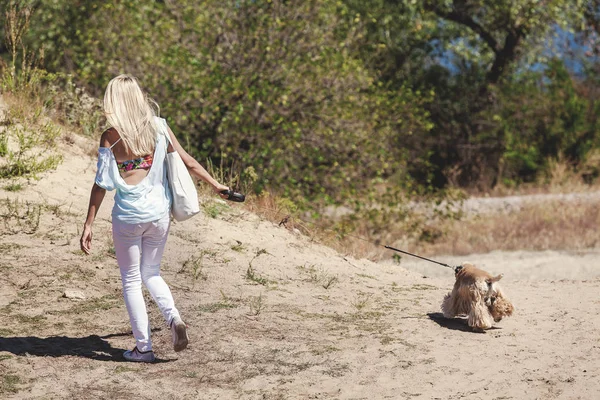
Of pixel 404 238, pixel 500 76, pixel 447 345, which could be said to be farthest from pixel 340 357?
pixel 500 76

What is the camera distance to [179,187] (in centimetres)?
543

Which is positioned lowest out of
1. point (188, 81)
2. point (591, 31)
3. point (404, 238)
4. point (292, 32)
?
point (404, 238)

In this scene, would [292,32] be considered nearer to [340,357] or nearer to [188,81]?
[188,81]

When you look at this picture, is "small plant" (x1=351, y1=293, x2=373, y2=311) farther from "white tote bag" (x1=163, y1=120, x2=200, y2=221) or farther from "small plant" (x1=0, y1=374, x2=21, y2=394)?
"small plant" (x1=0, y1=374, x2=21, y2=394)

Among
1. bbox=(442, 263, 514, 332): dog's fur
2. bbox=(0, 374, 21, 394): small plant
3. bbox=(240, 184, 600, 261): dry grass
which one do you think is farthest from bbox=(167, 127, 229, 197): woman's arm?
bbox=(240, 184, 600, 261): dry grass

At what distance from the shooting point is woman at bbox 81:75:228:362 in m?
5.17

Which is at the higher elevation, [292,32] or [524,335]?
[292,32]

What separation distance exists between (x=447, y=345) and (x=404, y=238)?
8.31 m

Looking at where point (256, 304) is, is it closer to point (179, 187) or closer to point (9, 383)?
point (179, 187)

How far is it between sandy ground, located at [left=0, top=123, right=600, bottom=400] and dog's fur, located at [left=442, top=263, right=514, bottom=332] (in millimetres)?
109

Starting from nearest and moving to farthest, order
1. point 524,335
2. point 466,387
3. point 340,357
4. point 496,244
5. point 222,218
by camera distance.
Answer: point 466,387, point 340,357, point 524,335, point 222,218, point 496,244

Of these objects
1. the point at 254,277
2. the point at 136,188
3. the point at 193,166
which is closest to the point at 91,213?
the point at 136,188

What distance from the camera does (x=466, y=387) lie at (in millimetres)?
5266

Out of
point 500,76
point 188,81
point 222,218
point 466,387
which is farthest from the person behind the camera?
point 500,76
